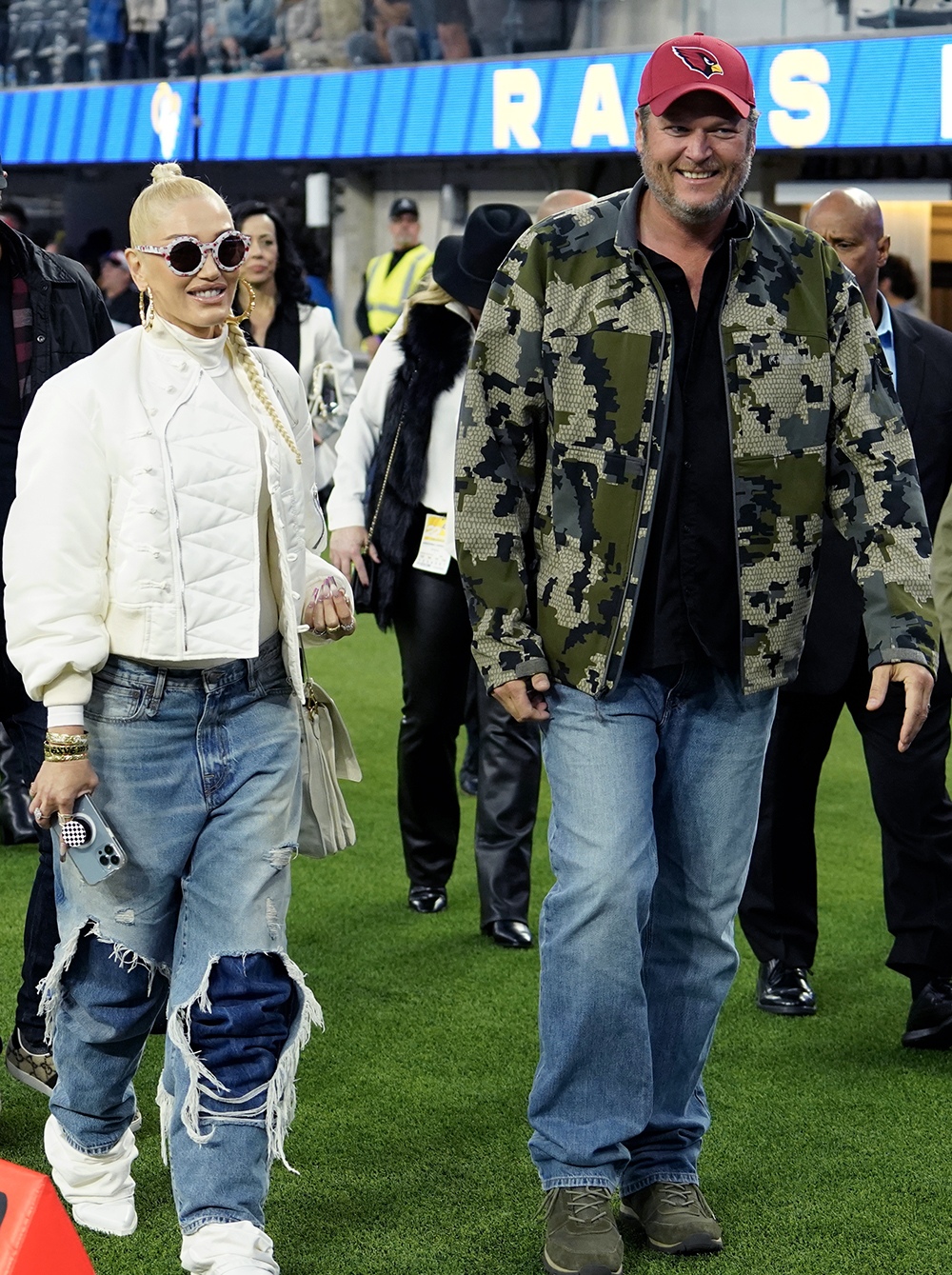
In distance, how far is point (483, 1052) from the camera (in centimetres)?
405

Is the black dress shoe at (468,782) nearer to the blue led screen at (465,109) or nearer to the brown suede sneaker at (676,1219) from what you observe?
the brown suede sneaker at (676,1219)

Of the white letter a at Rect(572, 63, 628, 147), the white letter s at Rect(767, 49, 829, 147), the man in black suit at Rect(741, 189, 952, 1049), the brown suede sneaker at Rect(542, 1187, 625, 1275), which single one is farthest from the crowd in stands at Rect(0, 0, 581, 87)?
the brown suede sneaker at Rect(542, 1187, 625, 1275)

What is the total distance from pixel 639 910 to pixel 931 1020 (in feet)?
5.28

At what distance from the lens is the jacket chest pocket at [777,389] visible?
2781 mm

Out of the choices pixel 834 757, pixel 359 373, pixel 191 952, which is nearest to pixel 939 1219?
pixel 191 952

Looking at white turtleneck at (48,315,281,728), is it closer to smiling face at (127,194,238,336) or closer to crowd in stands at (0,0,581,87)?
smiling face at (127,194,238,336)

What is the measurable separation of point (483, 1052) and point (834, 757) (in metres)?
3.81

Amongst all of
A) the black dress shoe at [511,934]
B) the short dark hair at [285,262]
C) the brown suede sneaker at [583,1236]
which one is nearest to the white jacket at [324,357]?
the short dark hair at [285,262]

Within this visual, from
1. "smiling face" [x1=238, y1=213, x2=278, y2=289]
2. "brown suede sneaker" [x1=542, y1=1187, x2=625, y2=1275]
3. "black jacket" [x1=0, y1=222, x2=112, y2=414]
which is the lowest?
"brown suede sneaker" [x1=542, y1=1187, x2=625, y2=1275]

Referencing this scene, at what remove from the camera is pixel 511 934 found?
16.0 feet

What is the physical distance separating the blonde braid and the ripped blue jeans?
1.21 ft

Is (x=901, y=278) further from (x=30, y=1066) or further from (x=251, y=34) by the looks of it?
(x=30, y=1066)

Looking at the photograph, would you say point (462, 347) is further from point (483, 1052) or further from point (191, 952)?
point (191, 952)

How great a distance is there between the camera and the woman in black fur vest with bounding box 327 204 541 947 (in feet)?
15.6
